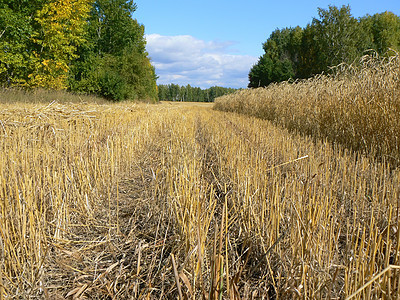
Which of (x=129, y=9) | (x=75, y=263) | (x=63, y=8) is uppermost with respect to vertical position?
(x=129, y=9)

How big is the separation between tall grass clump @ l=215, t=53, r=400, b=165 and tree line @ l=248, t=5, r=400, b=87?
16714mm

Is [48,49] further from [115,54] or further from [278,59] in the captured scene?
[278,59]

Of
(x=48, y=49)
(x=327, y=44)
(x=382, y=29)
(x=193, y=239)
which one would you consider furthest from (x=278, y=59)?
(x=193, y=239)

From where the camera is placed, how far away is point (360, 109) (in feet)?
14.7

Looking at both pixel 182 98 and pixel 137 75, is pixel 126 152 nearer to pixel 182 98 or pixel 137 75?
pixel 137 75

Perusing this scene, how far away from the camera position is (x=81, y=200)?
232 cm

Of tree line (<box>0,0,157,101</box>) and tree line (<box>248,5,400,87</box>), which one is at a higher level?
tree line (<box>248,5,400,87</box>)

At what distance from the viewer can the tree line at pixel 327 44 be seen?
95.5ft

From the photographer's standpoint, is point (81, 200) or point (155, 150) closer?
point (81, 200)

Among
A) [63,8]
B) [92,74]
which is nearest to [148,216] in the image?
[63,8]

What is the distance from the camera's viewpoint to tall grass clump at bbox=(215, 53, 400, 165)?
378cm

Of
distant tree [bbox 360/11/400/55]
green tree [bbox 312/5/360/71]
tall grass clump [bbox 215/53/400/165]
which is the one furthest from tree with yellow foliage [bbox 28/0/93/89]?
distant tree [bbox 360/11/400/55]

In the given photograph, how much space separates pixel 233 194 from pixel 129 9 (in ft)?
97.4

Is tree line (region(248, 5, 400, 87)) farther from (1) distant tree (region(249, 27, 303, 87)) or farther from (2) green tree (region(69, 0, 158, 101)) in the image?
(2) green tree (region(69, 0, 158, 101))
